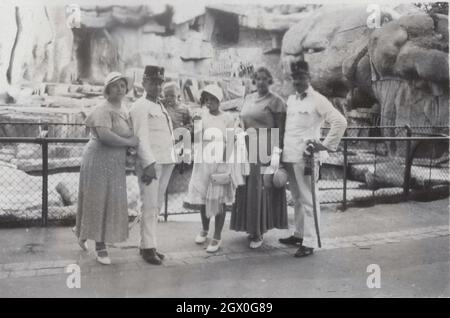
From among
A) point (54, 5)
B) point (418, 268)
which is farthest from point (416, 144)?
point (54, 5)

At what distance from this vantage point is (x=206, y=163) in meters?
4.75

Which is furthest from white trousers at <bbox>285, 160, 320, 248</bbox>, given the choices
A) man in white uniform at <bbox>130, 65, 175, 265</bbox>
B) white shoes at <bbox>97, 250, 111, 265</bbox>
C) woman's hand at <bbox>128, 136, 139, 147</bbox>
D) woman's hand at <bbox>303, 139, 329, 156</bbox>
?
white shoes at <bbox>97, 250, 111, 265</bbox>

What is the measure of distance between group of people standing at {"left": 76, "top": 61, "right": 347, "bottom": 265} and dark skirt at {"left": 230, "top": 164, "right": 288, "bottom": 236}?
0.4 inches

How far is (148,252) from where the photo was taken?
4352mm

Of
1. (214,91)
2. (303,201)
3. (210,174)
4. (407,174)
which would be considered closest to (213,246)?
(210,174)

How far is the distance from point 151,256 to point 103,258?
0.42m

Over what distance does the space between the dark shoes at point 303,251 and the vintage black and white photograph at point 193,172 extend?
0.02 m

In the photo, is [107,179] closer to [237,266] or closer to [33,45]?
[237,266]

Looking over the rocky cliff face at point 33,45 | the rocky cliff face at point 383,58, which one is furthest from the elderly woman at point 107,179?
the rocky cliff face at point 383,58

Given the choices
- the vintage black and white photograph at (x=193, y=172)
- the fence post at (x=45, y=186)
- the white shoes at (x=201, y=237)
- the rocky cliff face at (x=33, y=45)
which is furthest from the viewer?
the fence post at (x=45, y=186)

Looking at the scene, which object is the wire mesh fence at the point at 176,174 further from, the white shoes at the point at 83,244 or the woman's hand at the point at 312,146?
the white shoes at the point at 83,244

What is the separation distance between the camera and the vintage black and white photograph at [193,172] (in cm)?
407

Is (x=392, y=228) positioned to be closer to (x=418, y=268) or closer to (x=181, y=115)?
(x=418, y=268)

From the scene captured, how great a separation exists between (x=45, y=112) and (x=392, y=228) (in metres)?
4.63
